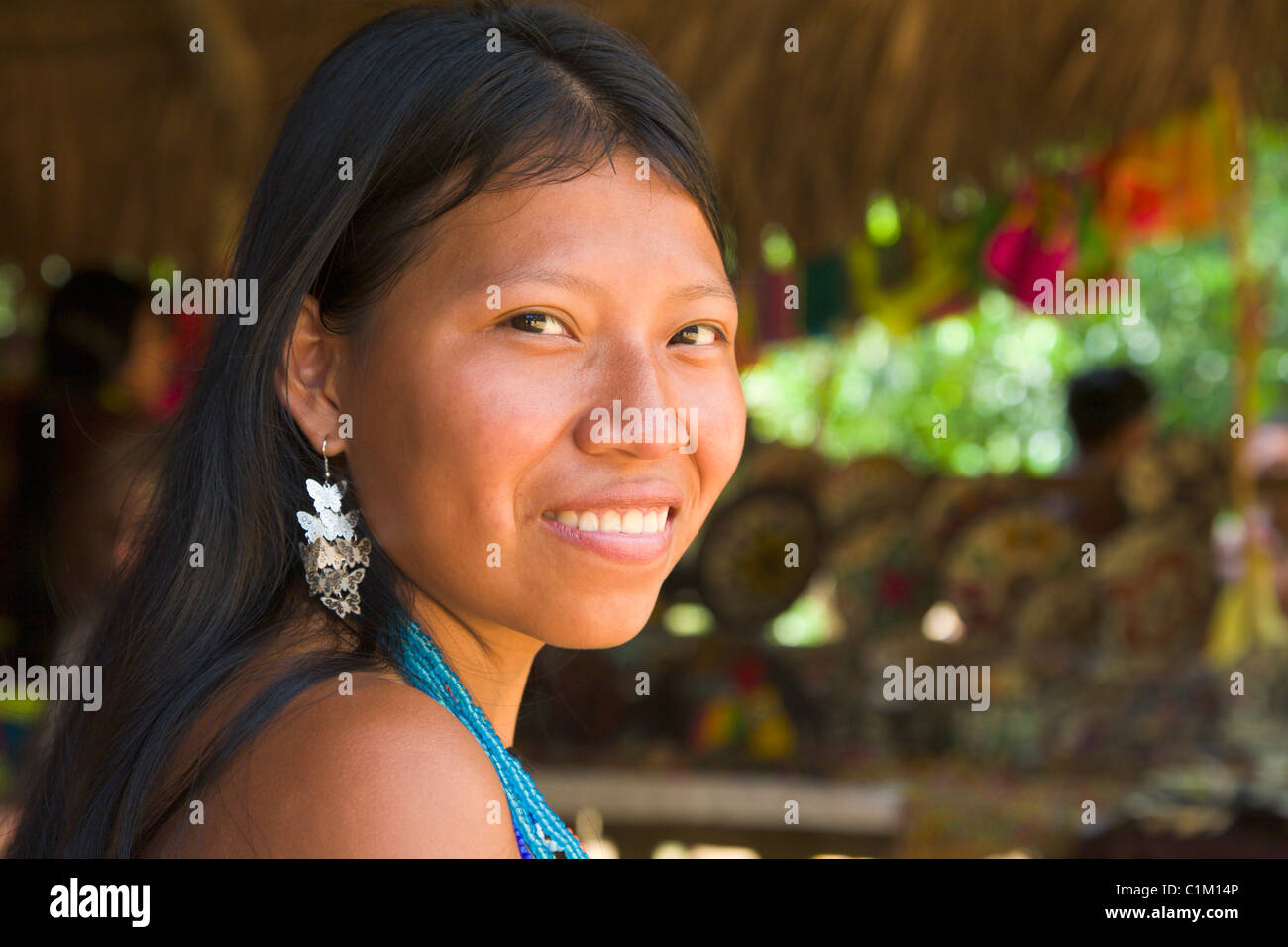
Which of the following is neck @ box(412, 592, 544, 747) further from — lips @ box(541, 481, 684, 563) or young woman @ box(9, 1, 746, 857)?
lips @ box(541, 481, 684, 563)

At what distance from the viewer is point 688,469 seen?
3.97 feet

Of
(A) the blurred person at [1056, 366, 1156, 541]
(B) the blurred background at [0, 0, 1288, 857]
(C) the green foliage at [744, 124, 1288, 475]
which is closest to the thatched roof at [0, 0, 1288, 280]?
(B) the blurred background at [0, 0, 1288, 857]

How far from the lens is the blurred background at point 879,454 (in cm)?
393

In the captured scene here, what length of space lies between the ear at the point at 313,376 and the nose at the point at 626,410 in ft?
0.90

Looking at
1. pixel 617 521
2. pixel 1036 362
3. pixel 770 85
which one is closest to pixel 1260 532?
pixel 770 85

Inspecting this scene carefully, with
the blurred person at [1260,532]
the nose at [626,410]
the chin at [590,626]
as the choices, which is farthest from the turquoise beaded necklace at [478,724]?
the blurred person at [1260,532]

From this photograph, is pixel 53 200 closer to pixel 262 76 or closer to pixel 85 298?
pixel 262 76

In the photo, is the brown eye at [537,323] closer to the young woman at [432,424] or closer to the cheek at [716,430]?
the young woman at [432,424]

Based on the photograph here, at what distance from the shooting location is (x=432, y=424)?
3.54ft

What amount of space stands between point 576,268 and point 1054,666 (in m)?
3.91

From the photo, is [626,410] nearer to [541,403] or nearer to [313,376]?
[541,403]

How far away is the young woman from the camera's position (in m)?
1.07

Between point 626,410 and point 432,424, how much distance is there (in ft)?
0.56

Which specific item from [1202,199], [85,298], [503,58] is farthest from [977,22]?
[503,58]
